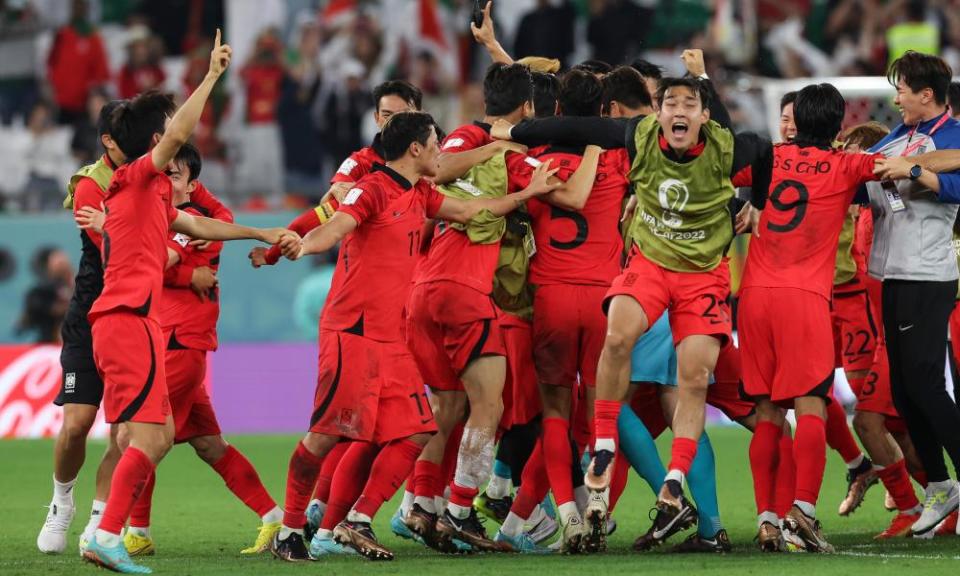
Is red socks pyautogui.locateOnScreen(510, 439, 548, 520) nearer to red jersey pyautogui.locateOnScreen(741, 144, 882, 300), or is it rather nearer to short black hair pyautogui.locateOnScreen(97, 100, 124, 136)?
red jersey pyautogui.locateOnScreen(741, 144, 882, 300)

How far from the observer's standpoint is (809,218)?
7.38m

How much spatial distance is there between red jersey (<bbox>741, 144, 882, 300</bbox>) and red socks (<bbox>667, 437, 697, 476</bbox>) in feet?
2.95

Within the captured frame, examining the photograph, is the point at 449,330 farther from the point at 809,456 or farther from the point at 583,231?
the point at 809,456

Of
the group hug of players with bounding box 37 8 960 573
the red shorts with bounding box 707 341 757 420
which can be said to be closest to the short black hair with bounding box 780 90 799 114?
the group hug of players with bounding box 37 8 960 573

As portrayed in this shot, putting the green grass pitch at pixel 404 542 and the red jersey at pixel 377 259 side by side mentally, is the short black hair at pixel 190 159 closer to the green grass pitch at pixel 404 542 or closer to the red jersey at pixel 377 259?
the red jersey at pixel 377 259

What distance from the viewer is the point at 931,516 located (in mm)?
7992

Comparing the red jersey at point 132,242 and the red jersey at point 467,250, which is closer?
the red jersey at point 132,242

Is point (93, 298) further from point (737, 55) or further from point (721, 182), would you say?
point (737, 55)

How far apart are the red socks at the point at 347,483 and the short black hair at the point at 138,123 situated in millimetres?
1733

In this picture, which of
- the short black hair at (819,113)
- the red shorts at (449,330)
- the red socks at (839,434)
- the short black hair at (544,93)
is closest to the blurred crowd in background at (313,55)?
the red socks at (839,434)

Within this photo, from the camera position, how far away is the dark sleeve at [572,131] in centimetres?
774

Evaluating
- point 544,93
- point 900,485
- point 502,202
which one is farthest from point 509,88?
point 900,485

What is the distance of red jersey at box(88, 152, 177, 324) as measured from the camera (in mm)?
6734

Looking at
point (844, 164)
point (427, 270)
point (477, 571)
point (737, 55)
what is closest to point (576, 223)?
point (427, 270)
